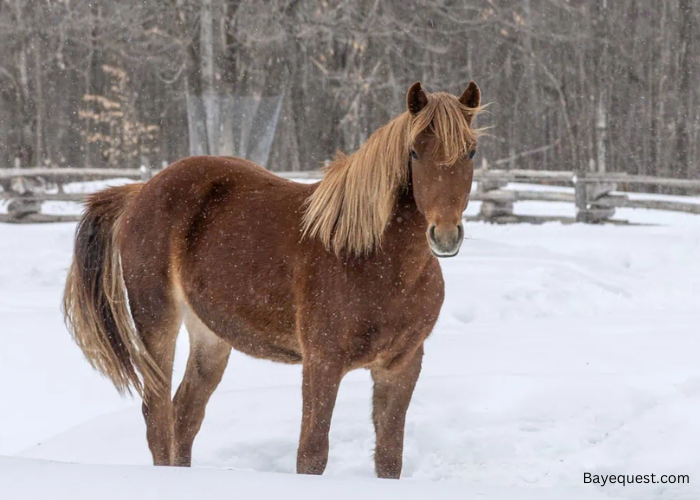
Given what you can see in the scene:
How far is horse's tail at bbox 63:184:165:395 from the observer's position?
423 cm

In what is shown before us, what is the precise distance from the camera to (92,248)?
4.53 m

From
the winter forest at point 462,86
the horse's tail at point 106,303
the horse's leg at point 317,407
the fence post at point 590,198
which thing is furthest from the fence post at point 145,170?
the horse's leg at point 317,407

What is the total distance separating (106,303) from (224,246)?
0.81 m

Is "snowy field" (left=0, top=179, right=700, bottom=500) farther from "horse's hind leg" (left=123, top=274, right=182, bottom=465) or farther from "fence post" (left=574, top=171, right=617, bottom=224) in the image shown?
"fence post" (left=574, top=171, right=617, bottom=224)

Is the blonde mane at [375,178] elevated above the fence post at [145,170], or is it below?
above

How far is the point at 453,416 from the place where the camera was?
4.94 m

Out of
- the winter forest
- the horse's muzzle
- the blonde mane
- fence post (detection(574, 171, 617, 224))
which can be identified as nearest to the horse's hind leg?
the blonde mane

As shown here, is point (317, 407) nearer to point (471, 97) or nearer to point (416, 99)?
point (416, 99)

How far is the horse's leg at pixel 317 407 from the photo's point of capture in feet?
11.2

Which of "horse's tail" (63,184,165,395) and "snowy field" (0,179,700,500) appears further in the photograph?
"horse's tail" (63,184,165,395)

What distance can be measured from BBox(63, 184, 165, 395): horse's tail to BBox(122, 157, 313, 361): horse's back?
177 millimetres

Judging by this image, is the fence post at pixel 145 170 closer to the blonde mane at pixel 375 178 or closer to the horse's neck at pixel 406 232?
the blonde mane at pixel 375 178

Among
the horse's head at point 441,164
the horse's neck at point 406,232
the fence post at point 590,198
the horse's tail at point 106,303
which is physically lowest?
the fence post at point 590,198

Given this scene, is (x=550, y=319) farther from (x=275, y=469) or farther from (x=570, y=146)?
(x=570, y=146)
